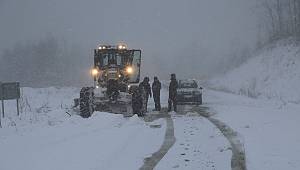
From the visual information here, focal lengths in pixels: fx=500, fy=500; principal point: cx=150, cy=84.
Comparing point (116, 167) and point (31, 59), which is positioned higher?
point (31, 59)

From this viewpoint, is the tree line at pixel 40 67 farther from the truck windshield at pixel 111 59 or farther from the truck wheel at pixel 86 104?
the truck wheel at pixel 86 104

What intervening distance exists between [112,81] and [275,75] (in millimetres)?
30198

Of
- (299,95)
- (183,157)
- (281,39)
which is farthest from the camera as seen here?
(281,39)

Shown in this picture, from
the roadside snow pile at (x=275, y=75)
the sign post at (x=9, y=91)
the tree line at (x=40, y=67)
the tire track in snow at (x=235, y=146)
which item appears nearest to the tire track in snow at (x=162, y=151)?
the tire track in snow at (x=235, y=146)

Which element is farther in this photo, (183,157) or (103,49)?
(103,49)

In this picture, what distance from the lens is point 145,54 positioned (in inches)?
7446

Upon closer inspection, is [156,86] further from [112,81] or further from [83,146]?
[83,146]

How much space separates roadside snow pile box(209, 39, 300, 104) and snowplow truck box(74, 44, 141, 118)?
48.8ft

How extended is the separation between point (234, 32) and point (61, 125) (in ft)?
593

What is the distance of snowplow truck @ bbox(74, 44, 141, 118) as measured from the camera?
22.1m

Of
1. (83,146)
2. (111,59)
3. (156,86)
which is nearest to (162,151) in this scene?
(83,146)

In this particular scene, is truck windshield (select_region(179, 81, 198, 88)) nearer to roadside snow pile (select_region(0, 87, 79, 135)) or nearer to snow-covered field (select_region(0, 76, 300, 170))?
roadside snow pile (select_region(0, 87, 79, 135))

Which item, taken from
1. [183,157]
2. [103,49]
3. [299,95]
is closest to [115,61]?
[103,49]

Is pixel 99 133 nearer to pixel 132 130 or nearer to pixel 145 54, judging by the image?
pixel 132 130
